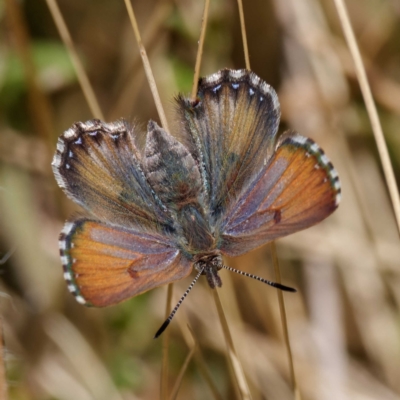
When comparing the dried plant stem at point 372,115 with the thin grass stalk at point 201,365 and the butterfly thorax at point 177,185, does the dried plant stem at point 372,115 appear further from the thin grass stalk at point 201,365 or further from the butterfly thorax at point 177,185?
the thin grass stalk at point 201,365

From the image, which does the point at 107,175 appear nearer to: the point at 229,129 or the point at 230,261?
the point at 229,129

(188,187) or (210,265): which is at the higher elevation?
(188,187)

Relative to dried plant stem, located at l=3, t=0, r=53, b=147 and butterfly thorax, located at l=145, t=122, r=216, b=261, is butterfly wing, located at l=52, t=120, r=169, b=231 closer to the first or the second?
butterfly thorax, located at l=145, t=122, r=216, b=261

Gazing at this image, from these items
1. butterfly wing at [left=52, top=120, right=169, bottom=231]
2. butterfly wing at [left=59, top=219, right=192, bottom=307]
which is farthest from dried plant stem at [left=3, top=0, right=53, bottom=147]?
butterfly wing at [left=59, top=219, right=192, bottom=307]

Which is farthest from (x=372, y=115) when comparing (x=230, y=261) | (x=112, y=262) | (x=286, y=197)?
(x=230, y=261)

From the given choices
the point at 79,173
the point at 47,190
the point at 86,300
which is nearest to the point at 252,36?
the point at 47,190

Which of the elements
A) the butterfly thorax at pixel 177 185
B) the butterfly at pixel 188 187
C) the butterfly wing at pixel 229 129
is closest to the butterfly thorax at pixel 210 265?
the butterfly at pixel 188 187
